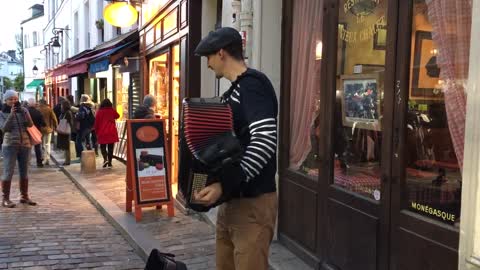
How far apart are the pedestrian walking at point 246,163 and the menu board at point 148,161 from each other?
13.3 ft

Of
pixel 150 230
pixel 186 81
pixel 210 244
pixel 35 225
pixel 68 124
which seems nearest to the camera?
pixel 210 244

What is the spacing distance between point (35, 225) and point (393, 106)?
196 inches

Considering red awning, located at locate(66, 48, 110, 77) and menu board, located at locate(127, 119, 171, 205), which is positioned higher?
red awning, located at locate(66, 48, 110, 77)

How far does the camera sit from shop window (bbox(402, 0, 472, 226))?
2857 mm

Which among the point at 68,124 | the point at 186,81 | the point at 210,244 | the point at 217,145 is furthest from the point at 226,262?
the point at 68,124

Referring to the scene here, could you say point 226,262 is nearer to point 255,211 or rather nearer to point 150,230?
point 255,211

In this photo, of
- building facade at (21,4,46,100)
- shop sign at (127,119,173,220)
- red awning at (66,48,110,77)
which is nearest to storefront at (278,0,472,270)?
shop sign at (127,119,173,220)

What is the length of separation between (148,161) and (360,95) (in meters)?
3.43

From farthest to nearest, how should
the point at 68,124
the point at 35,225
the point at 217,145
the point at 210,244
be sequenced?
the point at 68,124
the point at 35,225
the point at 210,244
the point at 217,145

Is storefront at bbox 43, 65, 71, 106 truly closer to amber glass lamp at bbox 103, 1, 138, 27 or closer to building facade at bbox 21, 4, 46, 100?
building facade at bbox 21, 4, 46, 100

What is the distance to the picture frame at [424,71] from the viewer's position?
3.08 metres

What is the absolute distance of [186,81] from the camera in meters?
6.97

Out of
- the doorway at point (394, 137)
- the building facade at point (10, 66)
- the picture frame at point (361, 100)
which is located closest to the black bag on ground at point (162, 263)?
the doorway at point (394, 137)

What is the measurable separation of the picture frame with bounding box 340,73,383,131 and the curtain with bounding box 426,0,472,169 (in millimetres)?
657
